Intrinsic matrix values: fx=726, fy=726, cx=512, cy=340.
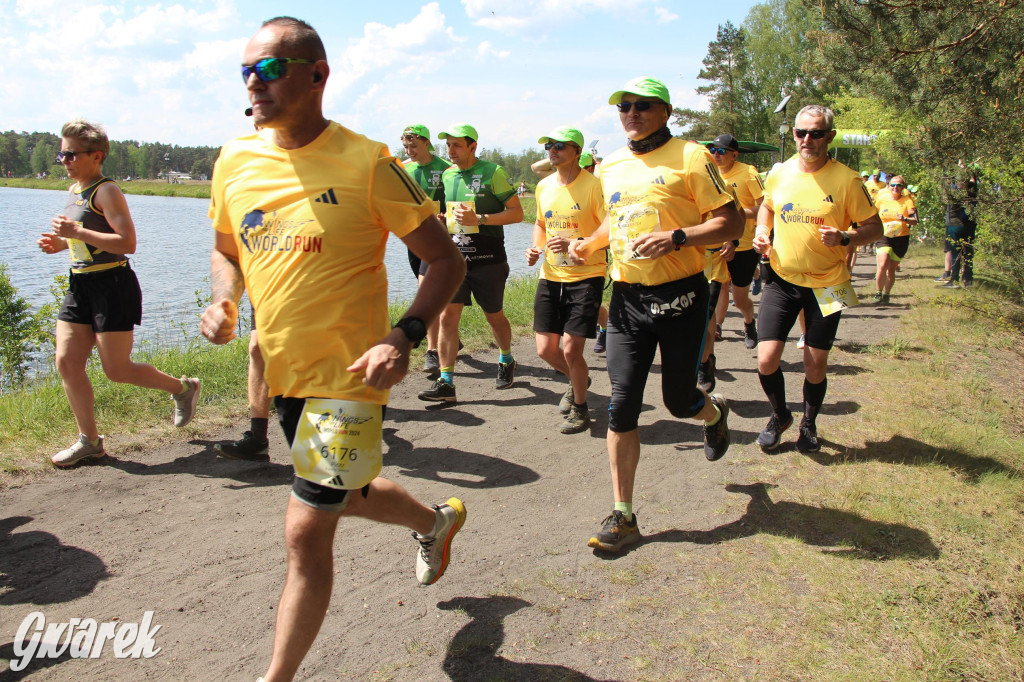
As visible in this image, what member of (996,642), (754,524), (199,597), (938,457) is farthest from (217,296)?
(938,457)

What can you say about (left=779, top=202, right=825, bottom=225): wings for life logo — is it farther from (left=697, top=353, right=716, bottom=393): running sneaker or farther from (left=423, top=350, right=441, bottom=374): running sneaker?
(left=423, top=350, right=441, bottom=374): running sneaker

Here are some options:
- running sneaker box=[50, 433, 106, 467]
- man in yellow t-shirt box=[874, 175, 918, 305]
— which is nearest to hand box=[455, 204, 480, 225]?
running sneaker box=[50, 433, 106, 467]

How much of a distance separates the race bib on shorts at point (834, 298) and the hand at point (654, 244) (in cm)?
190

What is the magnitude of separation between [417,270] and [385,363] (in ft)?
20.0

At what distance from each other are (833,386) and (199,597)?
5.98 m

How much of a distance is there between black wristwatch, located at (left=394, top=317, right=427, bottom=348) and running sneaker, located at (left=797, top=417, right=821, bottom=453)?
382cm

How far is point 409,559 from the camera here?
12.5 feet

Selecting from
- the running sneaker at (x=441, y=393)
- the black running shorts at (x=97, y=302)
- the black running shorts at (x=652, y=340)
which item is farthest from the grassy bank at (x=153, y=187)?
the black running shorts at (x=652, y=340)

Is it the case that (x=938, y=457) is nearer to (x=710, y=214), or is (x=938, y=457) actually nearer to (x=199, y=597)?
(x=710, y=214)

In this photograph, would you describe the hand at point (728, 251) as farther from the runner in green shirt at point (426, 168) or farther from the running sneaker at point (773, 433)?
the runner in green shirt at point (426, 168)

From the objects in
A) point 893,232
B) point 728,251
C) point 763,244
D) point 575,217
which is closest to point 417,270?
point 575,217

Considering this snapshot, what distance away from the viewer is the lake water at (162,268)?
12.8 m

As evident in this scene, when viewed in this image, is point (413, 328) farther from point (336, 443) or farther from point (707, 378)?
point (707, 378)

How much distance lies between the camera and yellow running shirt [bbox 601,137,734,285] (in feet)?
13.1
